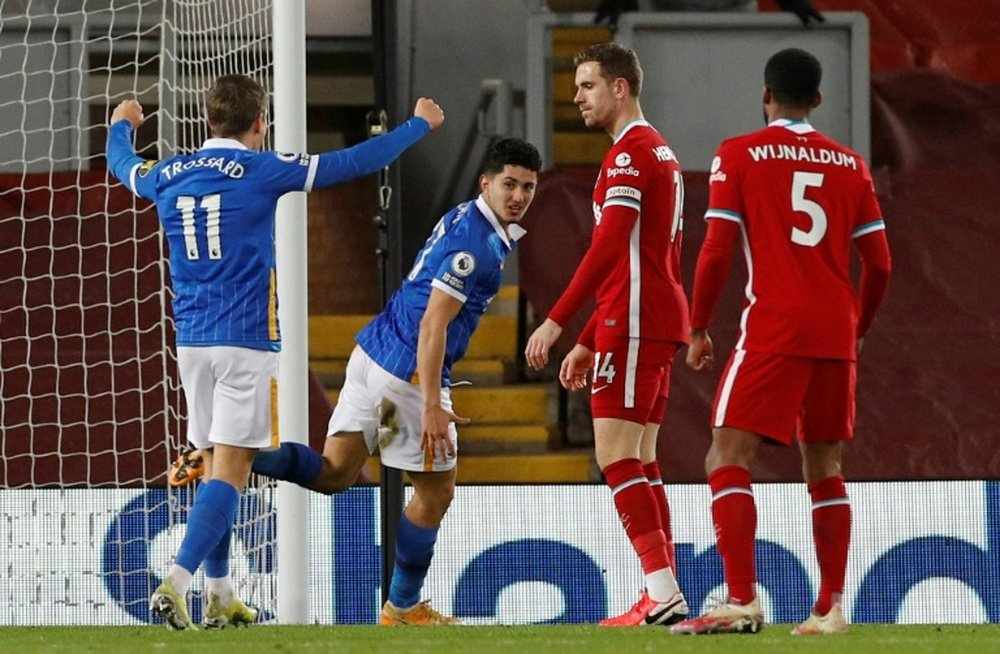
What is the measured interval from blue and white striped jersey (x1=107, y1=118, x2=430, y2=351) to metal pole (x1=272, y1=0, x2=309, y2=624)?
89cm

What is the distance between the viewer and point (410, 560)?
18.2 ft

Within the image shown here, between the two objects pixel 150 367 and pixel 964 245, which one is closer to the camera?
pixel 150 367

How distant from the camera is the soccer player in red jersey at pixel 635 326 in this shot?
4.99m

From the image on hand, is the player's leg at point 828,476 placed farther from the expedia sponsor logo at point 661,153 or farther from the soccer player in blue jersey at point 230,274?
the soccer player in blue jersey at point 230,274

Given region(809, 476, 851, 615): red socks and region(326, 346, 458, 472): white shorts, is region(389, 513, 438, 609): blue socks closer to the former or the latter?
region(326, 346, 458, 472): white shorts

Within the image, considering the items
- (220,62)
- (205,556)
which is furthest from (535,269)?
(205,556)

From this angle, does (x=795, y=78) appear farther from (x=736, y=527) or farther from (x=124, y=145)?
(x=124, y=145)

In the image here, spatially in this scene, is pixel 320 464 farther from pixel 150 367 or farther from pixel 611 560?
pixel 150 367

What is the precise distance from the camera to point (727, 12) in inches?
385

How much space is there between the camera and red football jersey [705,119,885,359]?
4457 mm

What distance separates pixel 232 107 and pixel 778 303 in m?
1.68

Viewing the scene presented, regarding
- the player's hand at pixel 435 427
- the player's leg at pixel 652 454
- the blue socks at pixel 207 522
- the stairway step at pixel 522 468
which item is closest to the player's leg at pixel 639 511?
the player's leg at pixel 652 454

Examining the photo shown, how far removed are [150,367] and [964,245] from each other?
430 cm

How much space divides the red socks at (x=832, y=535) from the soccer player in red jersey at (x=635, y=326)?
1.80 feet
